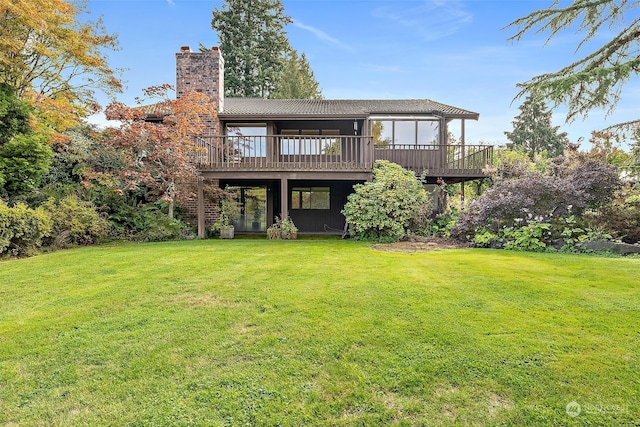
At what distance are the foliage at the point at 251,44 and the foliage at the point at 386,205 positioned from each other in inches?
847

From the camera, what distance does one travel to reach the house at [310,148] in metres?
12.0

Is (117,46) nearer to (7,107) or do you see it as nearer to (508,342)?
(7,107)

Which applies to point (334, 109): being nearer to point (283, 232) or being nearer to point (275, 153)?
point (275, 153)

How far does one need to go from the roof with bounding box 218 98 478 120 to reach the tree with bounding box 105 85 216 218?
8.66 feet

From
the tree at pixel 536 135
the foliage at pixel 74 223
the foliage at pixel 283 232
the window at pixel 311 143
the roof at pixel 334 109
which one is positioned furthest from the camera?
the tree at pixel 536 135

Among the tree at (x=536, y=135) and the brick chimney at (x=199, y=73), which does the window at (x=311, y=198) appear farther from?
the tree at (x=536, y=135)

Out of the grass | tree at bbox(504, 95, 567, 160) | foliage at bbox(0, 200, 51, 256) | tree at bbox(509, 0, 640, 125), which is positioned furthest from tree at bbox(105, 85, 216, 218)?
tree at bbox(504, 95, 567, 160)

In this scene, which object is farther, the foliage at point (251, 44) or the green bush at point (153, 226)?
the foliage at point (251, 44)

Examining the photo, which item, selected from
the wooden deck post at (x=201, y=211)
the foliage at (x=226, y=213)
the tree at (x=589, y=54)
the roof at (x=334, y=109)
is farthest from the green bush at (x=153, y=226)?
the tree at (x=589, y=54)

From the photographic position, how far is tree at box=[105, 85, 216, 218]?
10773 mm

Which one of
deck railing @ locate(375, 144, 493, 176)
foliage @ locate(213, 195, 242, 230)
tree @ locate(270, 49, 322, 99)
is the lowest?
foliage @ locate(213, 195, 242, 230)

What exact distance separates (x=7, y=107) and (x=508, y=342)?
12.3 m

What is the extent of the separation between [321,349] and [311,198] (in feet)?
42.4

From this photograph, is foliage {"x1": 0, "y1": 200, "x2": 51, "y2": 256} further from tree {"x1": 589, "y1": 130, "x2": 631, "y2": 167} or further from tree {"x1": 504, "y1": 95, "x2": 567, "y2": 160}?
tree {"x1": 504, "y1": 95, "x2": 567, "y2": 160}
